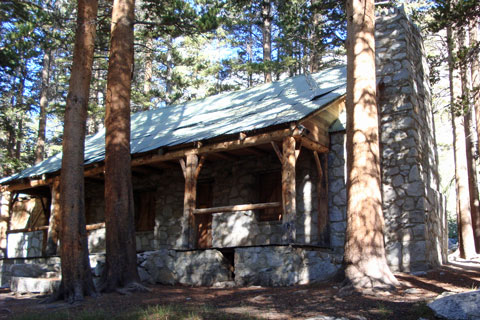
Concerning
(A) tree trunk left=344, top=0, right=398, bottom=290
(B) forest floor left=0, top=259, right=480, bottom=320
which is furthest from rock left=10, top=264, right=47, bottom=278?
(A) tree trunk left=344, top=0, right=398, bottom=290

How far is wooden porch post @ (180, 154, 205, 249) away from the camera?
10672 mm

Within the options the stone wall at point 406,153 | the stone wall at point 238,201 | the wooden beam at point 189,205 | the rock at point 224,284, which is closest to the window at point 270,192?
the stone wall at point 238,201

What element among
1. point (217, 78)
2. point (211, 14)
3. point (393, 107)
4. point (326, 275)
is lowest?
point (326, 275)

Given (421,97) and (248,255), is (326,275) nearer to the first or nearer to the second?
(248,255)

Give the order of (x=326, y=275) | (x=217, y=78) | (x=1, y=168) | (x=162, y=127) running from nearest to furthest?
1. (x=326, y=275)
2. (x=162, y=127)
3. (x=1, y=168)
4. (x=217, y=78)

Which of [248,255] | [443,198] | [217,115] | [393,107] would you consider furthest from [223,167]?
[443,198]

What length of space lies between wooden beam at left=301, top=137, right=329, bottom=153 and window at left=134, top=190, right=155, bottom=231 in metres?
6.03

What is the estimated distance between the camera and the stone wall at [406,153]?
988cm

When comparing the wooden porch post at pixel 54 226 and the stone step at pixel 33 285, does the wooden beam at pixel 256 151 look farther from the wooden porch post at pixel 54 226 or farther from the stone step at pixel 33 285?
the wooden porch post at pixel 54 226

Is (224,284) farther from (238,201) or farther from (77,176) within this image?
(77,176)

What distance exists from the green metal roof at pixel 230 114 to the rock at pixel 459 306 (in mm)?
5137

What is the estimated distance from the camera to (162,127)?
47.7 ft

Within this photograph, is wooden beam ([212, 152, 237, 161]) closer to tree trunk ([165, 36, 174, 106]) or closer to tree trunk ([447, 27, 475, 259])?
tree trunk ([447, 27, 475, 259])

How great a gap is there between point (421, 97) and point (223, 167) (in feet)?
17.6
